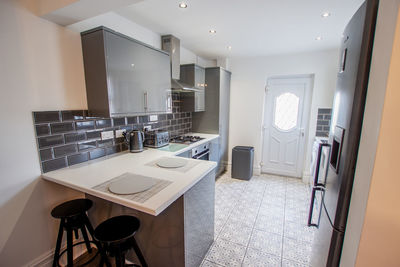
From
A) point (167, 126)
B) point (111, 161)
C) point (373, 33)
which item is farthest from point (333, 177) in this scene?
point (167, 126)

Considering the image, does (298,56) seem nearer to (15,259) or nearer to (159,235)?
(159,235)

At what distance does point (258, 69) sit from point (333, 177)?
2973 millimetres

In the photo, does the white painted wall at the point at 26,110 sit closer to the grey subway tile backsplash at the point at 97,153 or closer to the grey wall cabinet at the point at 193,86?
the grey subway tile backsplash at the point at 97,153

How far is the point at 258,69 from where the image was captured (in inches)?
139

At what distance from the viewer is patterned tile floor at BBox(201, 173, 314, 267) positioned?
1.69 metres

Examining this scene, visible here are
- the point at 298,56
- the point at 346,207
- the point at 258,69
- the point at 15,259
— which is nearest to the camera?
the point at 346,207

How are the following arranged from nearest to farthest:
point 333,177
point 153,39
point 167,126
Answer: point 333,177
point 153,39
point 167,126

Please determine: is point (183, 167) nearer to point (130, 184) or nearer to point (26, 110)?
point (130, 184)

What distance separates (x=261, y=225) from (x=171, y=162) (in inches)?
56.5

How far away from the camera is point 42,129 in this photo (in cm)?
141

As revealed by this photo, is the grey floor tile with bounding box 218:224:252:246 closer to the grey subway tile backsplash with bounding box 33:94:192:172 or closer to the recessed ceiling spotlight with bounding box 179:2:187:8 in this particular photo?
the grey subway tile backsplash with bounding box 33:94:192:172

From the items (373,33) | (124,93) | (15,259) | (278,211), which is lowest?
(278,211)

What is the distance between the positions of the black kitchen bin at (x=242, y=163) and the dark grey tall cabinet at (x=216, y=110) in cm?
30

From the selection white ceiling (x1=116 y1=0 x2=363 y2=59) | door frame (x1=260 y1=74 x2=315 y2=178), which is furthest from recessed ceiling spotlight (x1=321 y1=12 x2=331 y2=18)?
door frame (x1=260 y1=74 x2=315 y2=178)
